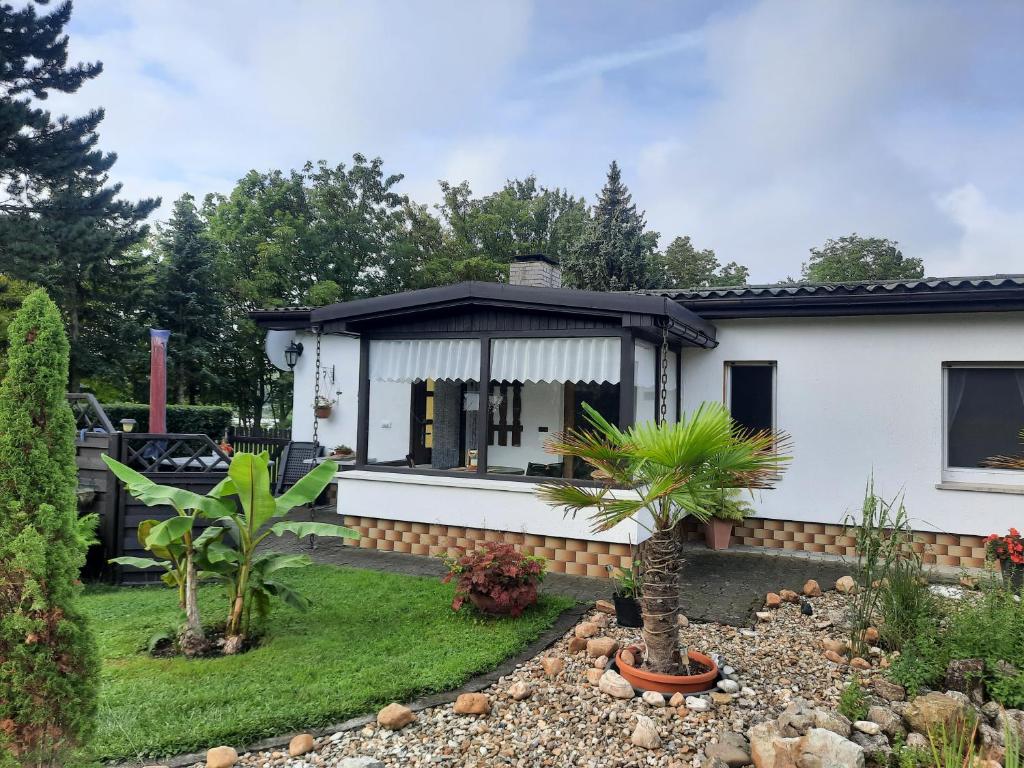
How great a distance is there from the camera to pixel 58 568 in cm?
281

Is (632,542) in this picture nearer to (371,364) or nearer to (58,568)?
(371,364)

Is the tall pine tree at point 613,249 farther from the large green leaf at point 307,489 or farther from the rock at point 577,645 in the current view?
the rock at point 577,645

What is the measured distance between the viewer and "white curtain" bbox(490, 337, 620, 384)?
7234 millimetres

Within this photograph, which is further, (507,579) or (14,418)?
(507,579)

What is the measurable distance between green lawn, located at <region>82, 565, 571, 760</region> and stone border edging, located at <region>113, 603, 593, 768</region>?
0.18 ft

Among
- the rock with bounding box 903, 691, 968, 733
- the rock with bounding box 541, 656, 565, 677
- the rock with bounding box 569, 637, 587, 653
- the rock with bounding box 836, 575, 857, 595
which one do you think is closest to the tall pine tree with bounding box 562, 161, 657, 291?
the rock with bounding box 836, 575, 857, 595

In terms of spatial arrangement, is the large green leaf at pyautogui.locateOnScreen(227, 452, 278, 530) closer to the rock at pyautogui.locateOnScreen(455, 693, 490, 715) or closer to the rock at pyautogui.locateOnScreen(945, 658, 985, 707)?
the rock at pyautogui.locateOnScreen(455, 693, 490, 715)

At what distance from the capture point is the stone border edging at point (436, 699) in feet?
11.0

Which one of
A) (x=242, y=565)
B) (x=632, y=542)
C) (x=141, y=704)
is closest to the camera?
(x=141, y=704)

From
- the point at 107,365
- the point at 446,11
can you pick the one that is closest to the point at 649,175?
the point at 446,11

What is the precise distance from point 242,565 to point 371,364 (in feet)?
12.6

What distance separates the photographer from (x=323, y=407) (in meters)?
11.3

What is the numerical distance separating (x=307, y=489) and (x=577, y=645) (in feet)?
8.06

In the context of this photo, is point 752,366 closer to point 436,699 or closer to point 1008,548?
point 1008,548
